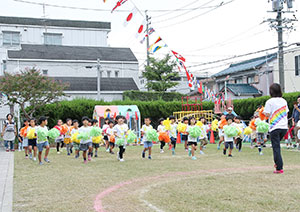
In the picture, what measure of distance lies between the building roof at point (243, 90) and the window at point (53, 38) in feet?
66.2

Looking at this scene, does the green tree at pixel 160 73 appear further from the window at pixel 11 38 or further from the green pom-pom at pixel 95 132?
the green pom-pom at pixel 95 132

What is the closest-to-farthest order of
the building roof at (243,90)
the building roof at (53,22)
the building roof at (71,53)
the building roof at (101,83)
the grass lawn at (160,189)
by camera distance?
Answer: the grass lawn at (160,189)
the building roof at (101,83)
the building roof at (71,53)
the building roof at (243,90)
the building roof at (53,22)

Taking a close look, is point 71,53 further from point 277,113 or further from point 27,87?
point 277,113

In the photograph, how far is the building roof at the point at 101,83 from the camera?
32719 mm

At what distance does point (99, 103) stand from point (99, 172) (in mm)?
16037

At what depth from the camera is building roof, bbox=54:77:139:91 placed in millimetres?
32719

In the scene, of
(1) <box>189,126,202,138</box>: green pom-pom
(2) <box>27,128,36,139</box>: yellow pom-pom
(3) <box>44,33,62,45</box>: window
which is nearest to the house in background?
(3) <box>44,33,62,45</box>: window

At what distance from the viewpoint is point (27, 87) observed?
21.1 m

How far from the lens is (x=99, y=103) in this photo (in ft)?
84.1

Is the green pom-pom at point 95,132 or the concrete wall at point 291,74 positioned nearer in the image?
the green pom-pom at point 95,132

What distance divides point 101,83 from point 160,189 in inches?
1086

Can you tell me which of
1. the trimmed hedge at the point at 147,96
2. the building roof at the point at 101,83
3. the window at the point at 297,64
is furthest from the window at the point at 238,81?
the building roof at the point at 101,83

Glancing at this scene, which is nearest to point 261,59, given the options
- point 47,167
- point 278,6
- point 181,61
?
point 278,6

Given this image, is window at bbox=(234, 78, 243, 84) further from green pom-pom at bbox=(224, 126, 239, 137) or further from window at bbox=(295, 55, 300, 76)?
green pom-pom at bbox=(224, 126, 239, 137)
